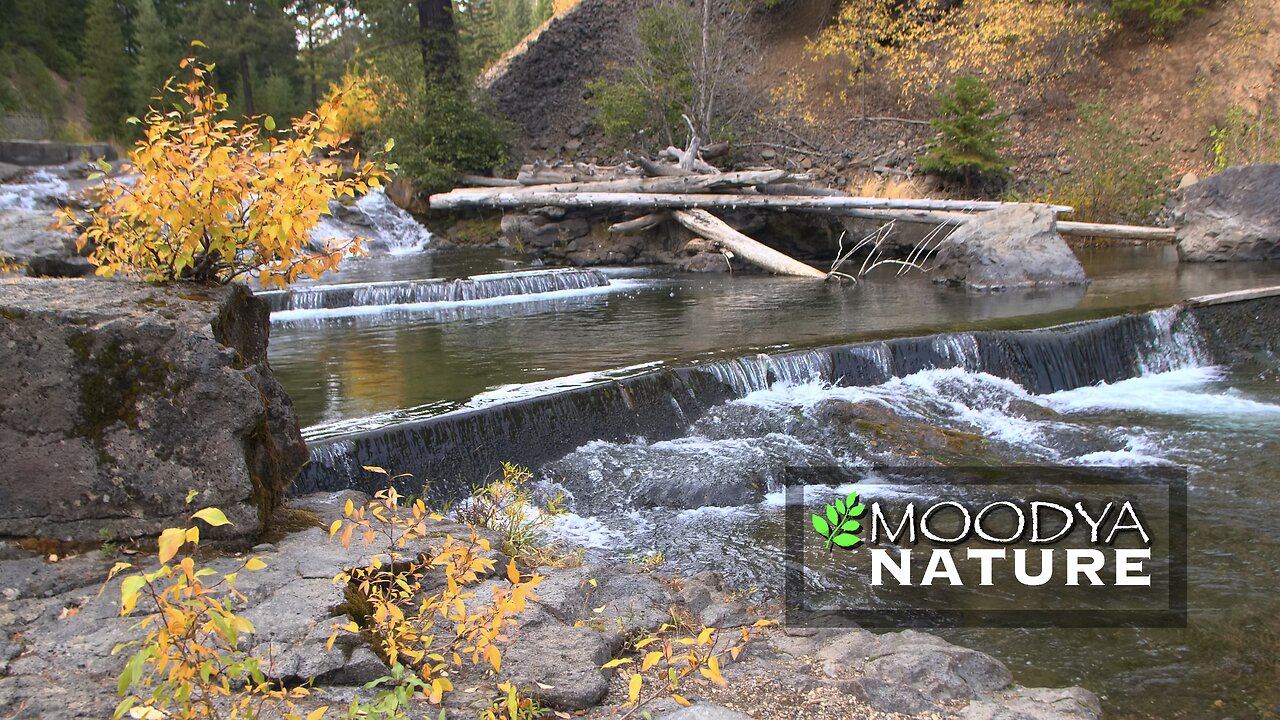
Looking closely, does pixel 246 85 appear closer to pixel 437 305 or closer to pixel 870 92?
pixel 870 92

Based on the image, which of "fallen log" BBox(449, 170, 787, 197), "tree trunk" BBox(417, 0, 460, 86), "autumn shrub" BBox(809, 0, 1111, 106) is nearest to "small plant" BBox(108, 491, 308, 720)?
"fallen log" BBox(449, 170, 787, 197)

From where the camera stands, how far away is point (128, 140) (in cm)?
2745

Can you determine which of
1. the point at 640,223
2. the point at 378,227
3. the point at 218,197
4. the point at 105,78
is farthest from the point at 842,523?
the point at 105,78

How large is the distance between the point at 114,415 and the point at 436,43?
19075 mm

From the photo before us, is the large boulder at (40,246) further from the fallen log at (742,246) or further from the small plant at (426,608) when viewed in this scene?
the fallen log at (742,246)

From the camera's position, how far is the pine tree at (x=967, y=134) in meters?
17.4

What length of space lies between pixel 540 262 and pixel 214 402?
43.9 ft

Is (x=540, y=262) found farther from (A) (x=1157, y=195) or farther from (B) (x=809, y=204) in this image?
(A) (x=1157, y=195)

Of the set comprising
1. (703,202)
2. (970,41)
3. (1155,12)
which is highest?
(1155,12)

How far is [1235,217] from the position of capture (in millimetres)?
14242

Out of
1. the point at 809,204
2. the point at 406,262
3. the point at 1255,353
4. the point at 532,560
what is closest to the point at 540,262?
the point at 406,262

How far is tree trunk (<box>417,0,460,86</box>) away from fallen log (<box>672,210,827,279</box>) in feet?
25.3

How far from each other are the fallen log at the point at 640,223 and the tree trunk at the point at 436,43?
6987mm

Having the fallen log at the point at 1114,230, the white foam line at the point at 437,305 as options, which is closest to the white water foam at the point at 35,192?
the white foam line at the point at 437,305
